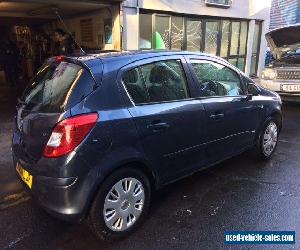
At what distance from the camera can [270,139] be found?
477cm

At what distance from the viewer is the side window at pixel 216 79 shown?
12.0 feet

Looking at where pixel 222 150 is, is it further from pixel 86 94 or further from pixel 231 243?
pixel 86 94

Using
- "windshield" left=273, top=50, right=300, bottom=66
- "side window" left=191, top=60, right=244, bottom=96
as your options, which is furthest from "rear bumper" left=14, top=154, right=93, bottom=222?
"windshield" left=273, top=50, right=300, bottom=66

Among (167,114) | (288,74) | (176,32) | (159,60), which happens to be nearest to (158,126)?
(167,114)

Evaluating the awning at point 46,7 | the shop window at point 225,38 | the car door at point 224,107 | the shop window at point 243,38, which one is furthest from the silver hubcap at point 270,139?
the shop window at point 243,38

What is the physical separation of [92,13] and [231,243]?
25.1 feet

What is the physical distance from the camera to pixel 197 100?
352 cm

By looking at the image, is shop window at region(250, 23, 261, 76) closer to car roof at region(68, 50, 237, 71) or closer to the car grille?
the car grille

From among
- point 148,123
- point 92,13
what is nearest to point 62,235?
point 148,123

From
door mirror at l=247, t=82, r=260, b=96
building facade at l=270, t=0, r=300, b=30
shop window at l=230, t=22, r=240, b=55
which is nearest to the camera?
door mirror at l=247, t=82, r=260, b=96

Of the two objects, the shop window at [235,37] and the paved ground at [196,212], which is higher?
the shop window at [235,37]

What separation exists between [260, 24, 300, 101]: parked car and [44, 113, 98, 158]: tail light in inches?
253

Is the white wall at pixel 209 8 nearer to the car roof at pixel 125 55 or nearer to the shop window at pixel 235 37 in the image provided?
the shop window at pixel 235 37

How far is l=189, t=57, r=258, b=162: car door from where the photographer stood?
3.65 m
